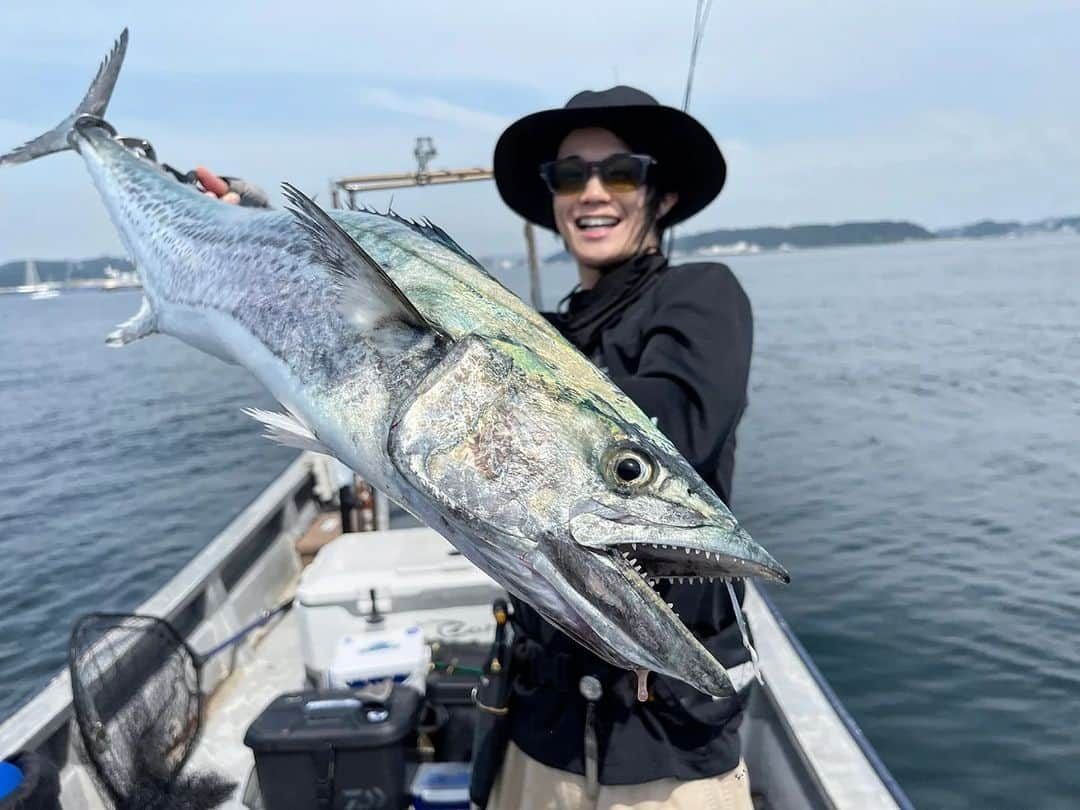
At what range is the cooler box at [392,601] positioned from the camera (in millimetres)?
4398

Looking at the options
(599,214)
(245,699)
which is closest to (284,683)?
(245,699)

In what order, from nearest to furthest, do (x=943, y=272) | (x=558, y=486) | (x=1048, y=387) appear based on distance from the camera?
(x=558, y=486) → (x=1048, y=387) → (x=943, y=272)

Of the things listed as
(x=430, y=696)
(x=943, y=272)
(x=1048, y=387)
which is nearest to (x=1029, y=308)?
(x=1048, y=387)

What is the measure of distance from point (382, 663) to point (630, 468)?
2745mm

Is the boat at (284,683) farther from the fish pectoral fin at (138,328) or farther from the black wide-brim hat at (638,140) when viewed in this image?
the fish pectoral fin at (138,328)

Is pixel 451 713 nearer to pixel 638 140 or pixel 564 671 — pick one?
pixel 564 671

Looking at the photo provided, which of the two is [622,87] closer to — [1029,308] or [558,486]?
[558,486]

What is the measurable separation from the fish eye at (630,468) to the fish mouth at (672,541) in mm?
63

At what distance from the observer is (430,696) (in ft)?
13.0

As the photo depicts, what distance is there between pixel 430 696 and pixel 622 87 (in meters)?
3.14

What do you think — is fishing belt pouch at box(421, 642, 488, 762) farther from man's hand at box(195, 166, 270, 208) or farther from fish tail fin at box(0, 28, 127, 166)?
fish tail fin at box(0, 28, 127, 166)

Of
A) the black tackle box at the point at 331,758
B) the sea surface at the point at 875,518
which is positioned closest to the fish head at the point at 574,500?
the black tackle box at the point at 331,758

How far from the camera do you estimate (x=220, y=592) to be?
567cm

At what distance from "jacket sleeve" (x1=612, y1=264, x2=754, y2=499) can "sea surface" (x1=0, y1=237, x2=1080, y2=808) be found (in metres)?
5.66
